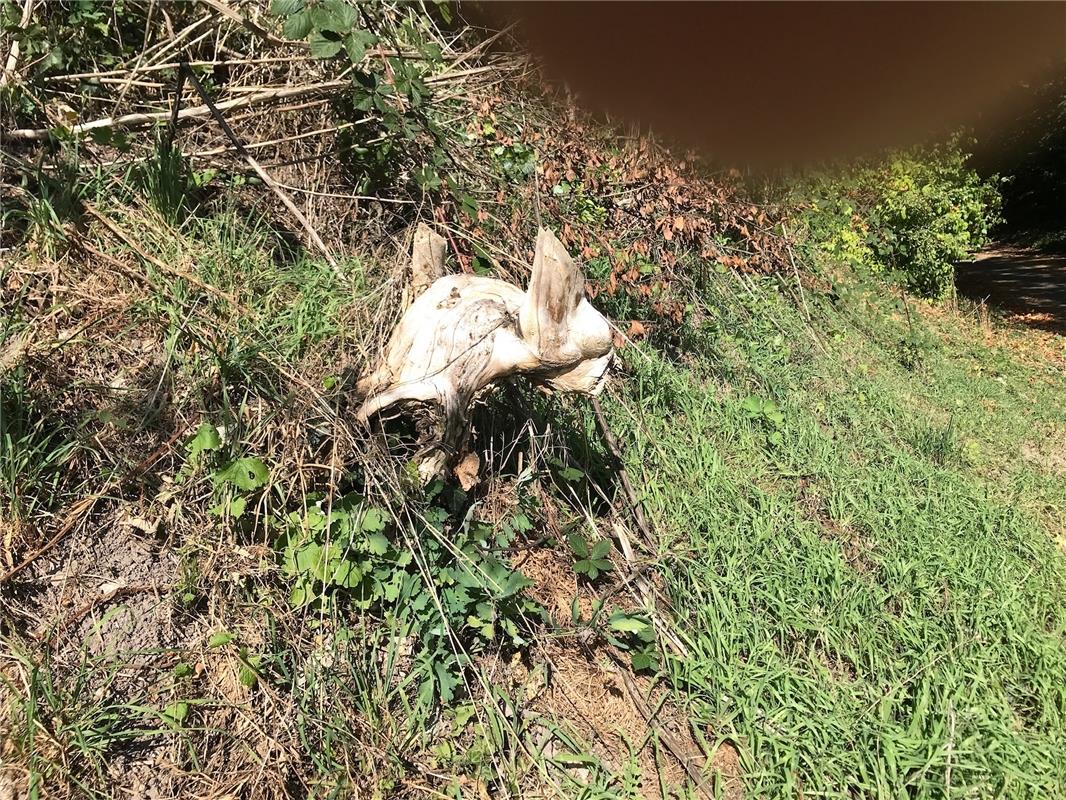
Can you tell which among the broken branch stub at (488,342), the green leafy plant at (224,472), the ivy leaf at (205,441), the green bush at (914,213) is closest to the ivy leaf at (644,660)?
the broken branch stub at (488,342)

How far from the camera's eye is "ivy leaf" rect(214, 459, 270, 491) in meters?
2.04

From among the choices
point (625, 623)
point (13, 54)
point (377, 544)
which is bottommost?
point (625, 623)

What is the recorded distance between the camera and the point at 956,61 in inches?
234

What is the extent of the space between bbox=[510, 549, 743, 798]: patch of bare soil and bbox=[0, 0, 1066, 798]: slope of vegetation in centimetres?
1

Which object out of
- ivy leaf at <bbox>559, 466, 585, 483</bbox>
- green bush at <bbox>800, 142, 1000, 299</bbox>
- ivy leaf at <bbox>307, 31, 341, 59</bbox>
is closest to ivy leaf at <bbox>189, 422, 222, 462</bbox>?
ivy leaf at <bbox>307, 31, 341, 59</bbox>

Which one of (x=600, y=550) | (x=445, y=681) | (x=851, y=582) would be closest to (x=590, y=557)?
(x=600, y=550)

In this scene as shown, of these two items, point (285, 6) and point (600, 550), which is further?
point (600, 550)

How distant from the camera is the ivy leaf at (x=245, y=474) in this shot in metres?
2.04

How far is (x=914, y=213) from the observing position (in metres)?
8.97

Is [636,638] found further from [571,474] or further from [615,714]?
[571,474]

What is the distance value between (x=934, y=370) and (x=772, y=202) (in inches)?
89.0

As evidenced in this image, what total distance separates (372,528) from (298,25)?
156 centimetres

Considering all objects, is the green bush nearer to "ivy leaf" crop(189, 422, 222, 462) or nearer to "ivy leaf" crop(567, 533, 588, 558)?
"ivy leaf" crop(567, 533, 588, 558)

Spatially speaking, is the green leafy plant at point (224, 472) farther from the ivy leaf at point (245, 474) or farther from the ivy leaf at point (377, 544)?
the ivy leaf at point (377, 544)
